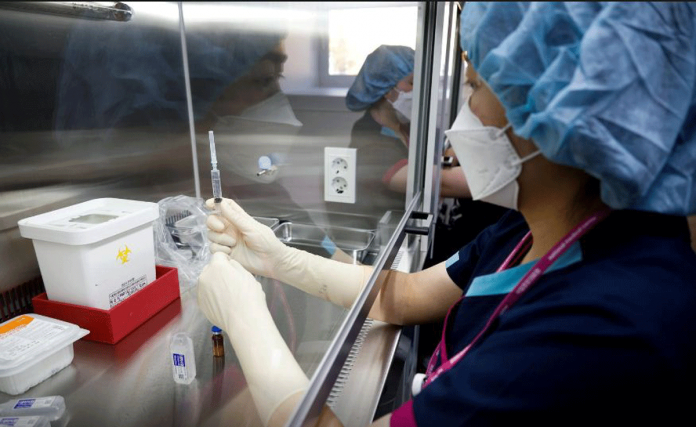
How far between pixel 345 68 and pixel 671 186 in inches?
39.1

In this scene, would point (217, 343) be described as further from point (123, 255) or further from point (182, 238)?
point (182, 238)

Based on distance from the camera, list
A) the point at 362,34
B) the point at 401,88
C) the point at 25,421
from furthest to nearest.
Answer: the point at 401,88 < the point at 362,34 < the point at 25,421

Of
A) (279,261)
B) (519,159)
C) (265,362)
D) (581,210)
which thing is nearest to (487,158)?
(519,159)

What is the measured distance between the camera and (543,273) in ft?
2.45

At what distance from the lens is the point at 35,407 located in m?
0.89

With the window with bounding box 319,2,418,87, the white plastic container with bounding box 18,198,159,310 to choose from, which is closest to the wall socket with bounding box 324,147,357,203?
the window with bounding box 319,2,418,87

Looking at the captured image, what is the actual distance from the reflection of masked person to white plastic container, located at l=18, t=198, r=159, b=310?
0.32 m

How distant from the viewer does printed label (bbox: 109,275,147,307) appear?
113 cm

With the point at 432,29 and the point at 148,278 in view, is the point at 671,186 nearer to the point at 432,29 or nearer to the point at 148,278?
the point at 432,29

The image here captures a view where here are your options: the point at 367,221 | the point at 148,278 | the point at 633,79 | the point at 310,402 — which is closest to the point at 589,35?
the point at 633,79

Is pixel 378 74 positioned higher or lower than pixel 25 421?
higher

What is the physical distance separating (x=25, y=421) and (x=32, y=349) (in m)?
0.17

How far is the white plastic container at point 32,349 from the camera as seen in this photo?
0.94 m

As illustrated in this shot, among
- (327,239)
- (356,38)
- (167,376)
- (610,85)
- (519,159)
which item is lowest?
(167,376)
